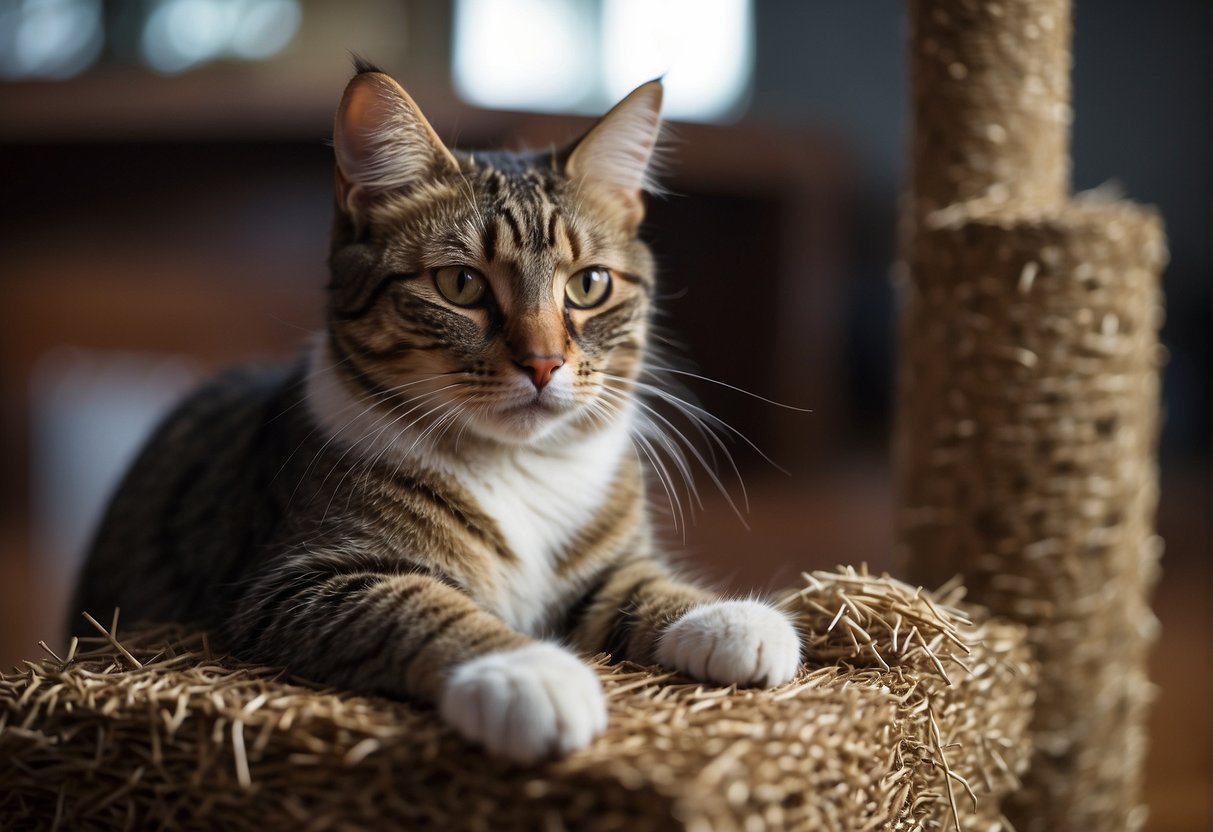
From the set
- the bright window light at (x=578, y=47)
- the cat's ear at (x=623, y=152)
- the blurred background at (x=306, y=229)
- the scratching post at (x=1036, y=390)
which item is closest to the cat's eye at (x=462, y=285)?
the cat's ear at (x=623, y=152)

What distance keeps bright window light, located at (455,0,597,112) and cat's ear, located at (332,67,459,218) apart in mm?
2599

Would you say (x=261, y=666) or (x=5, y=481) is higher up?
(x=261, y=666)

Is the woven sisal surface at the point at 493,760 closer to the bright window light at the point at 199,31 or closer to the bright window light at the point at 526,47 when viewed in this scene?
the bright window light at the point at 199,31

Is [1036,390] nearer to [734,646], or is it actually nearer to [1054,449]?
[1054,449]

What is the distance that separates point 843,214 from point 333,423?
268 cm

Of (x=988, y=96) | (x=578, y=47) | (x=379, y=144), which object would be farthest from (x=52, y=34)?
(x=988, y=96)

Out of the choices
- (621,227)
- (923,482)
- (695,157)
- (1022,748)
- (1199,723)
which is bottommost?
(1199,723)

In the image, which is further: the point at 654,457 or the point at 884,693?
the point at 654,457

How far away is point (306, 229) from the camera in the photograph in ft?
12.1

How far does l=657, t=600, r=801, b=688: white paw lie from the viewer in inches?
42.9

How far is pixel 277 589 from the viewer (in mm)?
1204

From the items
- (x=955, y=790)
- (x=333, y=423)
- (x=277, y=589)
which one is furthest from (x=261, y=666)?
(x=955, y=790)

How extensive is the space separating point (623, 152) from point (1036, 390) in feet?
2.33

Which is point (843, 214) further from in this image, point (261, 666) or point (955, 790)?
point (261, 666)
